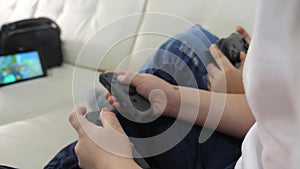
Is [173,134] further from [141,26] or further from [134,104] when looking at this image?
[141,26]

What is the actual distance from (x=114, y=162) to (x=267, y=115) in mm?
286

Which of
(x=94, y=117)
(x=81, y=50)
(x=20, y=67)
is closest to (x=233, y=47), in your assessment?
(x=94, y=117)

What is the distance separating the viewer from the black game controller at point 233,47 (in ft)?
3.12

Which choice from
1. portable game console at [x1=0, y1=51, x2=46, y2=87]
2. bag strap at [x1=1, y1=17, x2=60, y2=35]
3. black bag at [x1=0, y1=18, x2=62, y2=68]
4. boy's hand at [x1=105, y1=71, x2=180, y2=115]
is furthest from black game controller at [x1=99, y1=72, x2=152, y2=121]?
bag strap at [x1=1, y1=17, x2=60, y2=35]

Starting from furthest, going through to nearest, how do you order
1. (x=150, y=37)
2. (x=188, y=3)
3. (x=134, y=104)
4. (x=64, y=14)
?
1. (x=64, y=14)
2. (x=188, y=3)
3. (x=150, y=37)
4. (x=134, y=104)

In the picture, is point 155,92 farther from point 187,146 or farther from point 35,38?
point 35,38

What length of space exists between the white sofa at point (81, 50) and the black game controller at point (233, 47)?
0.12 metres

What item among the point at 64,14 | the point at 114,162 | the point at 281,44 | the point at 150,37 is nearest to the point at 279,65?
the point at 281,44

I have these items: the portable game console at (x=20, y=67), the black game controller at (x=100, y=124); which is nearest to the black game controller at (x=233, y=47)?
the black game controller at (x=100, y=124)

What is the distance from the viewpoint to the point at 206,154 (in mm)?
668

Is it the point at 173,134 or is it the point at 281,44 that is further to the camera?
the point at 173,134

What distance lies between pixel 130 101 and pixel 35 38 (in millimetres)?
1177

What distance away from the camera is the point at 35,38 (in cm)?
173

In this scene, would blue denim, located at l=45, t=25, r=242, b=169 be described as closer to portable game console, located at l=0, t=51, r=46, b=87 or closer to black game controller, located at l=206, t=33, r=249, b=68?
black game controller, located at l=206, t=33, r=249, b=68
